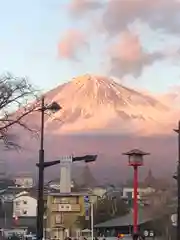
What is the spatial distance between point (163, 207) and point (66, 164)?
4366 cm

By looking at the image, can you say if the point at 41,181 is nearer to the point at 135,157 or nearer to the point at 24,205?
the point at 135,157

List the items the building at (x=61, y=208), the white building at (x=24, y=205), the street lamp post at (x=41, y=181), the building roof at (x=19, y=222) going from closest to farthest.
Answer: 1. the street lamp post at (x=41, y=181)
2. the building at (x=61, y=208)
3. the building roof at (x=19, y=222)
4. the white building at (x=24, y=205)

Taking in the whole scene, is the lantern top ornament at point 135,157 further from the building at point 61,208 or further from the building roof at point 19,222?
the building roof at point 19,222

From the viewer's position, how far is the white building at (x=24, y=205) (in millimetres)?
123025

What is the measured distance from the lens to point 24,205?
121062 mm

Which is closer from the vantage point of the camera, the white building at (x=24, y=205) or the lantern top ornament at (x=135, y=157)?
the lantern top ornament at (x=135, y=157)

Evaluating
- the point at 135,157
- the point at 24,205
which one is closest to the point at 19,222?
the point at 24,205

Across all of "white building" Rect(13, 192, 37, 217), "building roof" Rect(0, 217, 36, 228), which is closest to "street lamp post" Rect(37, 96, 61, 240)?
"building roof" Rect(0, 217, 36, 228)

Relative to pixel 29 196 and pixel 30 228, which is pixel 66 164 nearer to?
pixel 30 228

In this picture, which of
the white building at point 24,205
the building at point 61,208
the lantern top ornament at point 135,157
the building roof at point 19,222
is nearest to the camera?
the lantern top ornament at point 135,157

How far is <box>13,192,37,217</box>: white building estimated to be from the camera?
123 metres

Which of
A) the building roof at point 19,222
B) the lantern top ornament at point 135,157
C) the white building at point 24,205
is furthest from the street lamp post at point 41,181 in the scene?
the white building at point 24,205

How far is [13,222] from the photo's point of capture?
116750 millimetres

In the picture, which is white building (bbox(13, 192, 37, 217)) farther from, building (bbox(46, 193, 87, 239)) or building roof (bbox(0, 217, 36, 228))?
building (bbox(46, 193, 87, 239))
